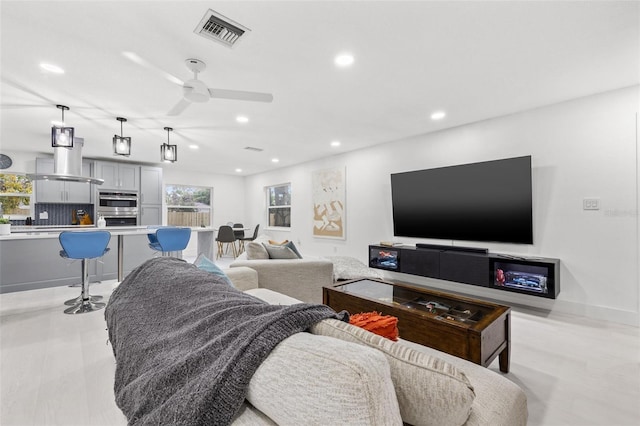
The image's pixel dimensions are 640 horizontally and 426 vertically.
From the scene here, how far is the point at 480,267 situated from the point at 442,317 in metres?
1.90

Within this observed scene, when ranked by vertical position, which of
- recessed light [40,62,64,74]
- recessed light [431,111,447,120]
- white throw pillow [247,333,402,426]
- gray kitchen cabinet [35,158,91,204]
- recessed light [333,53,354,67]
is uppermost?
recessed light [333,53,354,67]

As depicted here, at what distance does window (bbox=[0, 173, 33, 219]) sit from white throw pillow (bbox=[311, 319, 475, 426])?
763 cm

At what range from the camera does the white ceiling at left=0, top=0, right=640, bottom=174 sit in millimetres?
1894

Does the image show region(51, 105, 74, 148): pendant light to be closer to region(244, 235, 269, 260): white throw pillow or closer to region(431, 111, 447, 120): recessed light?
region(244, 235, 269, 260): white throw pillow

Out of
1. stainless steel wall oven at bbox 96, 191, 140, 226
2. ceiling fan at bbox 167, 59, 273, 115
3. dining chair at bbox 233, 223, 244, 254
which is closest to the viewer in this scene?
ceiling fan at bbox 167, 59, 273, 115

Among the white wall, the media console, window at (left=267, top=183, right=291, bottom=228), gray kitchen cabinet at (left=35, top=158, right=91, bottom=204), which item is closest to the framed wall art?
window at (left=267, top=183, right=291, bottom=228)

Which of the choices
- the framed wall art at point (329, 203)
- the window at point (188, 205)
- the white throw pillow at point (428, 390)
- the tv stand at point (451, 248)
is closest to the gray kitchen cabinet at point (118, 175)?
the window at point (188, 205)

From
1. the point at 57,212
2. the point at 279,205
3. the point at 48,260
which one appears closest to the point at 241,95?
the point at 48,260

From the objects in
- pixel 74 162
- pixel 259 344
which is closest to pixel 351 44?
pixel 259 344

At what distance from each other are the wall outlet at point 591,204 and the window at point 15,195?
8835 mm

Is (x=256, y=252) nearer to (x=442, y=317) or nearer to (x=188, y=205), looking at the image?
(x=442, y=317)

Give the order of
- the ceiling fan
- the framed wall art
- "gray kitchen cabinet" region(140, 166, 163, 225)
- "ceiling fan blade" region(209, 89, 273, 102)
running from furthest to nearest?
"gray kitchen cabinet" region(140, 166, 163, 225) < the framed wall art < "ceiling fan blade" region(209, 89, 273, 102) < the ceiling fan

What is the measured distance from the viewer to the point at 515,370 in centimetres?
211

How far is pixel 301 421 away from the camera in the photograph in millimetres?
632
